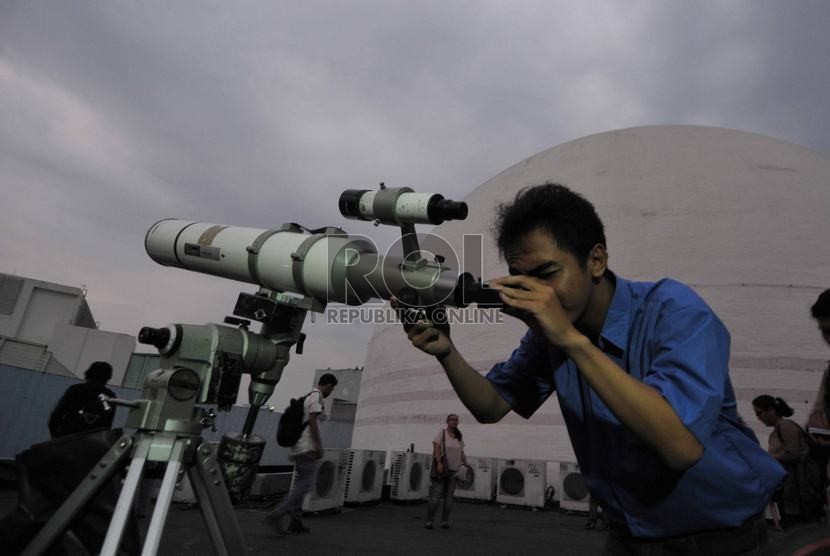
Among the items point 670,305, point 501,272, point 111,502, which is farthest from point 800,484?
point 501,272

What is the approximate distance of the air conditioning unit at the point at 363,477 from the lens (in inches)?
379

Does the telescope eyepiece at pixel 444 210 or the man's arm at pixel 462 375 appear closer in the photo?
the man's arm at pixel 462 375

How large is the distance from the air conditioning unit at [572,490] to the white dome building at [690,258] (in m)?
2.01

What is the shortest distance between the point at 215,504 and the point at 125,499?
0.32 metres

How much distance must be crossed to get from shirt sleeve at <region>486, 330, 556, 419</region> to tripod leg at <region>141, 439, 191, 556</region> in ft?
4.26

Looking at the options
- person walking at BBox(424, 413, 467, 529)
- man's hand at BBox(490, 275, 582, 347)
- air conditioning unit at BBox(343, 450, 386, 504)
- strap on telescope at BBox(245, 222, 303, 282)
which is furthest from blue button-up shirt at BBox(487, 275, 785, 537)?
air conditioning unit at BBox(343, 450, 386, 504)

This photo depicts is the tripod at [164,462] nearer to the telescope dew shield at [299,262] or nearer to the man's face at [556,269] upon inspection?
the telescope dew shield at [299,262]

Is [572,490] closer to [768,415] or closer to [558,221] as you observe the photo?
[768,415]

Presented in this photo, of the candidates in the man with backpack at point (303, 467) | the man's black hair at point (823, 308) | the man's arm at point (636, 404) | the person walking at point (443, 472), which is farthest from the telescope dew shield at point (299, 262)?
the person walking at point (443, 472)

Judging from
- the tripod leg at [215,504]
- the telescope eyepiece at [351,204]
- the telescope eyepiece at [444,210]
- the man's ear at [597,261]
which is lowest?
the tripod leg at [215,504]

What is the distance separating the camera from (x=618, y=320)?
159 cm

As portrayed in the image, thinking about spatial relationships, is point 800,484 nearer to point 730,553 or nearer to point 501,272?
point 730,553

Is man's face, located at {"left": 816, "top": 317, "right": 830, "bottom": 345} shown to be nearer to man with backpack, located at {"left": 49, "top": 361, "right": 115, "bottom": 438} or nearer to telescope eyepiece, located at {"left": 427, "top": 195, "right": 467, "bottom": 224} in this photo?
telescope eyepiece, located at {"left": 427, "top": 195, "right": 467, "bottom": 224}

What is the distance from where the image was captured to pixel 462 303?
A: 5.98 ft
